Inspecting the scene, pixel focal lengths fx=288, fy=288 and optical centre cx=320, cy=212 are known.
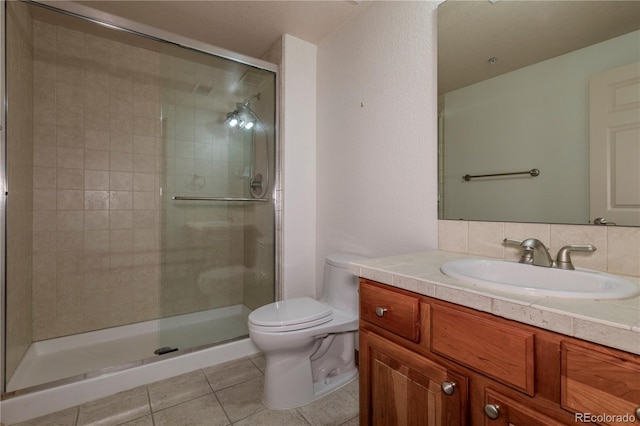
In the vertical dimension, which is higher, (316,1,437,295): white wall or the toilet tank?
(316,1,437,295): white wall

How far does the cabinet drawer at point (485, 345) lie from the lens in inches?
24.1

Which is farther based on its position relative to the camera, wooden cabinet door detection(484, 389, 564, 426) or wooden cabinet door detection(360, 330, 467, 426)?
wooden cabinet door detection(360, 330, 467, 426)

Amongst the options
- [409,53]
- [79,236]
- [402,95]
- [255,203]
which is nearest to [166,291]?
[79,236]

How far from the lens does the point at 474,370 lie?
708mm

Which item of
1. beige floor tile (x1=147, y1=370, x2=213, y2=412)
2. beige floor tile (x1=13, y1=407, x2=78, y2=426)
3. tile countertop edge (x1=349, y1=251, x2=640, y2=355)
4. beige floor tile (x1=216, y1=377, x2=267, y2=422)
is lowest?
beige floor tile (x1=13, y1=407, x2=78, y2=426)

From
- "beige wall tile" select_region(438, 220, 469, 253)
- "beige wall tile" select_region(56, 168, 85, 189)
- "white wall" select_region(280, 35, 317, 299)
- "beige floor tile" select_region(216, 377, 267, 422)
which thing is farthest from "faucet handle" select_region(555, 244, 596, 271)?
"beige wall tile" select_region(56, 168, 85, 189)

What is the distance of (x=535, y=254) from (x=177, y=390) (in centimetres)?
181

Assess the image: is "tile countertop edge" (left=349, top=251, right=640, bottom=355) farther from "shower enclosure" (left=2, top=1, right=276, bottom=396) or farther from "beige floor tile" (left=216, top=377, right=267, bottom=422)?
"shower enclosure" (left=2, top=1, right=276, bottom=396)

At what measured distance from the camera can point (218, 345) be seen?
187 cm

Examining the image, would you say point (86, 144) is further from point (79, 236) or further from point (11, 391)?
point (11, 391)

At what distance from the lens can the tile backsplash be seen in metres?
0.86

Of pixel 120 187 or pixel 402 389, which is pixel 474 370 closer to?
pixel 402 389

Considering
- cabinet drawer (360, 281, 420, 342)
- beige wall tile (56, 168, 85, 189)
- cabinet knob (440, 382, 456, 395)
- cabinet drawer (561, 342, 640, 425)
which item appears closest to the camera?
cabinet drawer (561, 342, 640, 425)

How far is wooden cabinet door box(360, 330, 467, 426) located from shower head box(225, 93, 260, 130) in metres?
1.82
